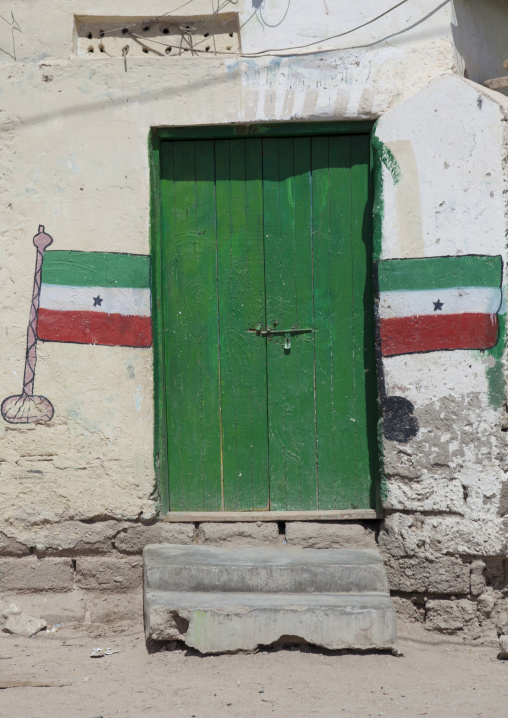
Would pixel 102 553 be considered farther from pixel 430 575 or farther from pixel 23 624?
pixel 430 575

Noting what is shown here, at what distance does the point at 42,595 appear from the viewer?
14.1 ft

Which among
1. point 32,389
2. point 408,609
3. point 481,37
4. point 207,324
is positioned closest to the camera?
point 408,609

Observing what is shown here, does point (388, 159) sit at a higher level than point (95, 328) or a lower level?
higher

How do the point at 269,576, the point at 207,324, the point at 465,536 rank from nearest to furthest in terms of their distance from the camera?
the point at 269,576
the point at 465,536
the point at 207,324

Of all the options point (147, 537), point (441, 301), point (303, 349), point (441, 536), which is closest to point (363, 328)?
point (303, 349)

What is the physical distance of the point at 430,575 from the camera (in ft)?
13.4

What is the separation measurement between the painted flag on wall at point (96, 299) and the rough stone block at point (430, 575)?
1827 millimetres

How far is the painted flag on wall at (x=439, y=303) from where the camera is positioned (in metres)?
4.05

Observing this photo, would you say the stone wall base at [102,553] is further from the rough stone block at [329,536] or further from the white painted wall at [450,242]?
the white painted wall at [450,242]

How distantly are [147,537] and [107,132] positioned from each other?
2.22 meters

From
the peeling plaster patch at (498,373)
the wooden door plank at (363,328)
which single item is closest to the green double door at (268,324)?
the wooden door plank at (363,328)

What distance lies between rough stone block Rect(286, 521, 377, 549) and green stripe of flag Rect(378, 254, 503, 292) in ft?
4.35

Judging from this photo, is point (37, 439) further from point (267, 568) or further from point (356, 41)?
point (356, 41)

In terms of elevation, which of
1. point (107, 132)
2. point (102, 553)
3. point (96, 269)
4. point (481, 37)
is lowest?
point (102, 553)
